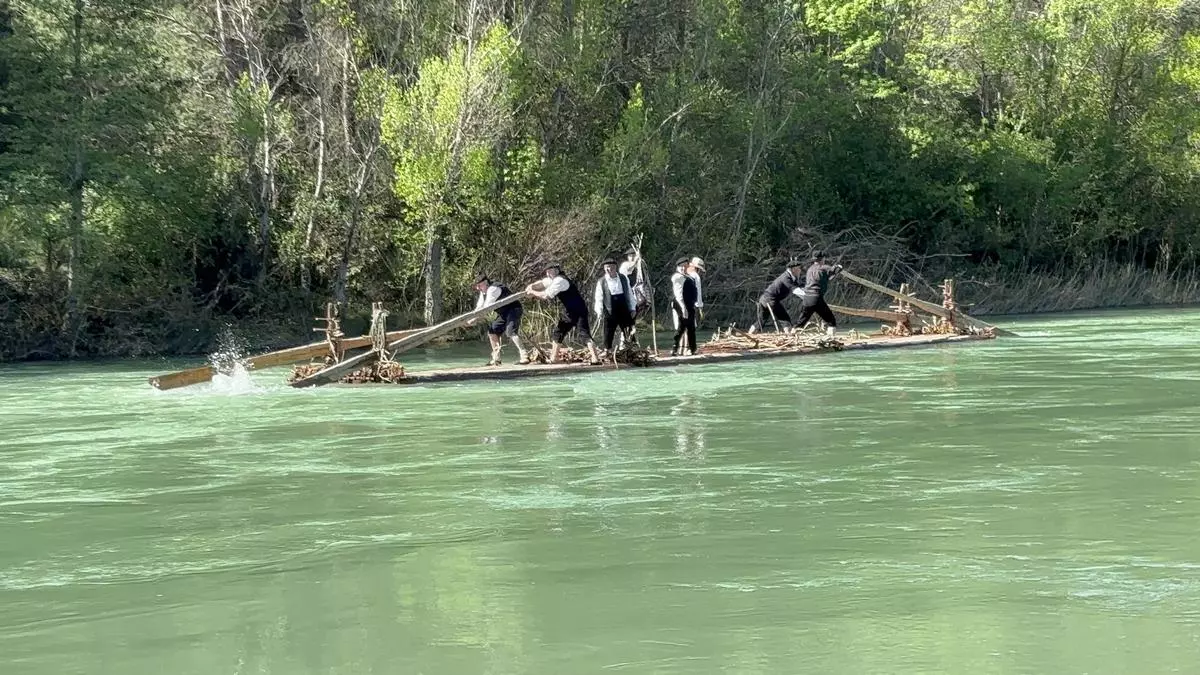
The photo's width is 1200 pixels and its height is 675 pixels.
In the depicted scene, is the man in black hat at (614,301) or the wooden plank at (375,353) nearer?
the wooden plank at (375,353)

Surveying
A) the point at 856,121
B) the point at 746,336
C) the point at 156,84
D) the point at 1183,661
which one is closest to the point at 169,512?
the point at 1183,661

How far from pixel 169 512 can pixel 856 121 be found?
105ft

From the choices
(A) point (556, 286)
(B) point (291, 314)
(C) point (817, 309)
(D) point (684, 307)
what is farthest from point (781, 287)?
(B) point (291, 314)

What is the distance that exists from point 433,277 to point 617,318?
1168 centimetres

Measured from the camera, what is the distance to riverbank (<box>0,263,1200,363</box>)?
29.0 metres

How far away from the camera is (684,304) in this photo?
73.5ft

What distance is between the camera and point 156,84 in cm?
2991

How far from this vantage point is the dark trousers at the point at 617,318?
68.9 feet

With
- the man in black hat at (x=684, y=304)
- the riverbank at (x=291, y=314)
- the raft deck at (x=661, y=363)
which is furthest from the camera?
the riverbank at (x=291, y=314)

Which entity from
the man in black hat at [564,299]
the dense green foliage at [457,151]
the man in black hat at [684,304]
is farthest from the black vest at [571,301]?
the dense green foliage at [457,151]

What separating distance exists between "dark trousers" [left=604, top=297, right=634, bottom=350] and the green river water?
2483 mm

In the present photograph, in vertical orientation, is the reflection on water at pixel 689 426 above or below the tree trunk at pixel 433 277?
below

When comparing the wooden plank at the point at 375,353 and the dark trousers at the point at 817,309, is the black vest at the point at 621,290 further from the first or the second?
the dark trousers at the point at 817,309

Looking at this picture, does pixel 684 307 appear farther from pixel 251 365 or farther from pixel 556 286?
pixel 251 365
